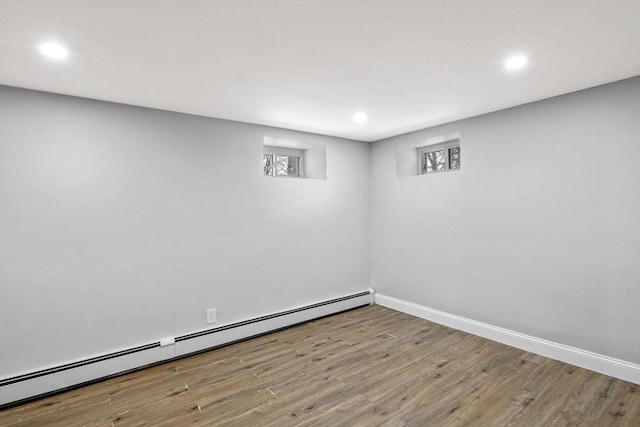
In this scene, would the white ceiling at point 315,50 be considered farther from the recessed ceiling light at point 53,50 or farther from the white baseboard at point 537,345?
the white baseboard at point 537,345

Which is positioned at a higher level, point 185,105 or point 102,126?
point 185,105

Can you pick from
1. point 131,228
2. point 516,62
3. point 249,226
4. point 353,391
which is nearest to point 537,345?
point 353,391

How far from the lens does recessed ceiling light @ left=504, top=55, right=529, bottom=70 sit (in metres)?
2.04

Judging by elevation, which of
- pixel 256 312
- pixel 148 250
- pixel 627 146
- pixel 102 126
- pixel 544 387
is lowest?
pixel 544 387

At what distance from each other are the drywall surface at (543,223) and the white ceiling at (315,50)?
0.34 meters

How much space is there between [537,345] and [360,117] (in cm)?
269

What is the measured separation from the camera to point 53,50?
1828mm

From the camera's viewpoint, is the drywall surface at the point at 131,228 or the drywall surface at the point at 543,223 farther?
the drywall surface at the point at 543,223

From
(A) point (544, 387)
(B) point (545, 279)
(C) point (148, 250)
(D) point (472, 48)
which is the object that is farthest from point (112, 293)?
(B) point (545, 279)

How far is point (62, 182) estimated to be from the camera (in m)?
2.47

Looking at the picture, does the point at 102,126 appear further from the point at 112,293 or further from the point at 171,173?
the point at 112,293

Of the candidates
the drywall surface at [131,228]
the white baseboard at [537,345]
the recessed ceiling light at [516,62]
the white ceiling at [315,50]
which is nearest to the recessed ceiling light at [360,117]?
the white ceiling at [315,50]

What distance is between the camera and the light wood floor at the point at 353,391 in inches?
81.8

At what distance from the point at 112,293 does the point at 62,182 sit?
953 millimetres
